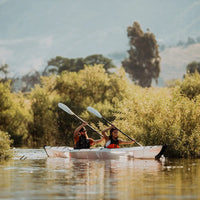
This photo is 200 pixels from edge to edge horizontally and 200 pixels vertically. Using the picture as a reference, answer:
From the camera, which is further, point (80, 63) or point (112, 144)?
point (80, 63)

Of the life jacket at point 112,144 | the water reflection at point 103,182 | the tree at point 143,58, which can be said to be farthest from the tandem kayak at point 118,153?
the tree at point 143,58

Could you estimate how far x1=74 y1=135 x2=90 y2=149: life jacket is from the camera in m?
23.2

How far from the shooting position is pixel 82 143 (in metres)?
23.2

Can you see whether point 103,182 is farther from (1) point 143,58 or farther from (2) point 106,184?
(1) point 143,58

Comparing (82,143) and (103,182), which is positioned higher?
(82,143)

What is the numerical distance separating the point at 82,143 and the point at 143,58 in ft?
217

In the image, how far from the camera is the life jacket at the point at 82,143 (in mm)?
23203

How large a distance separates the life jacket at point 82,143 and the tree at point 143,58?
64.3 m

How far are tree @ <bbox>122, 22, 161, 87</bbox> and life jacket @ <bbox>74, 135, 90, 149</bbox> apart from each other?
6430cm

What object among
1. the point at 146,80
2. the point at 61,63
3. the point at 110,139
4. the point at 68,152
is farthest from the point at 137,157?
the point at 61,63

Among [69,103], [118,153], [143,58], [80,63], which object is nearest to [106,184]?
[118,153]

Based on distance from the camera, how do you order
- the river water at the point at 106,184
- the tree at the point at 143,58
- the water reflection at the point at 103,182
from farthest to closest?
the tree at the point at 143,58 < the water reflection at the point at 103,182 < the river water at the point at 106,184

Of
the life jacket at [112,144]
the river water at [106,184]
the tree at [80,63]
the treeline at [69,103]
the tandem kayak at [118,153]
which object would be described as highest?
the tree at [80,63]

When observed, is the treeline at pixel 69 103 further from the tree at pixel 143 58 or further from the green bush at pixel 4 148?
the tree at pixel 143 58
